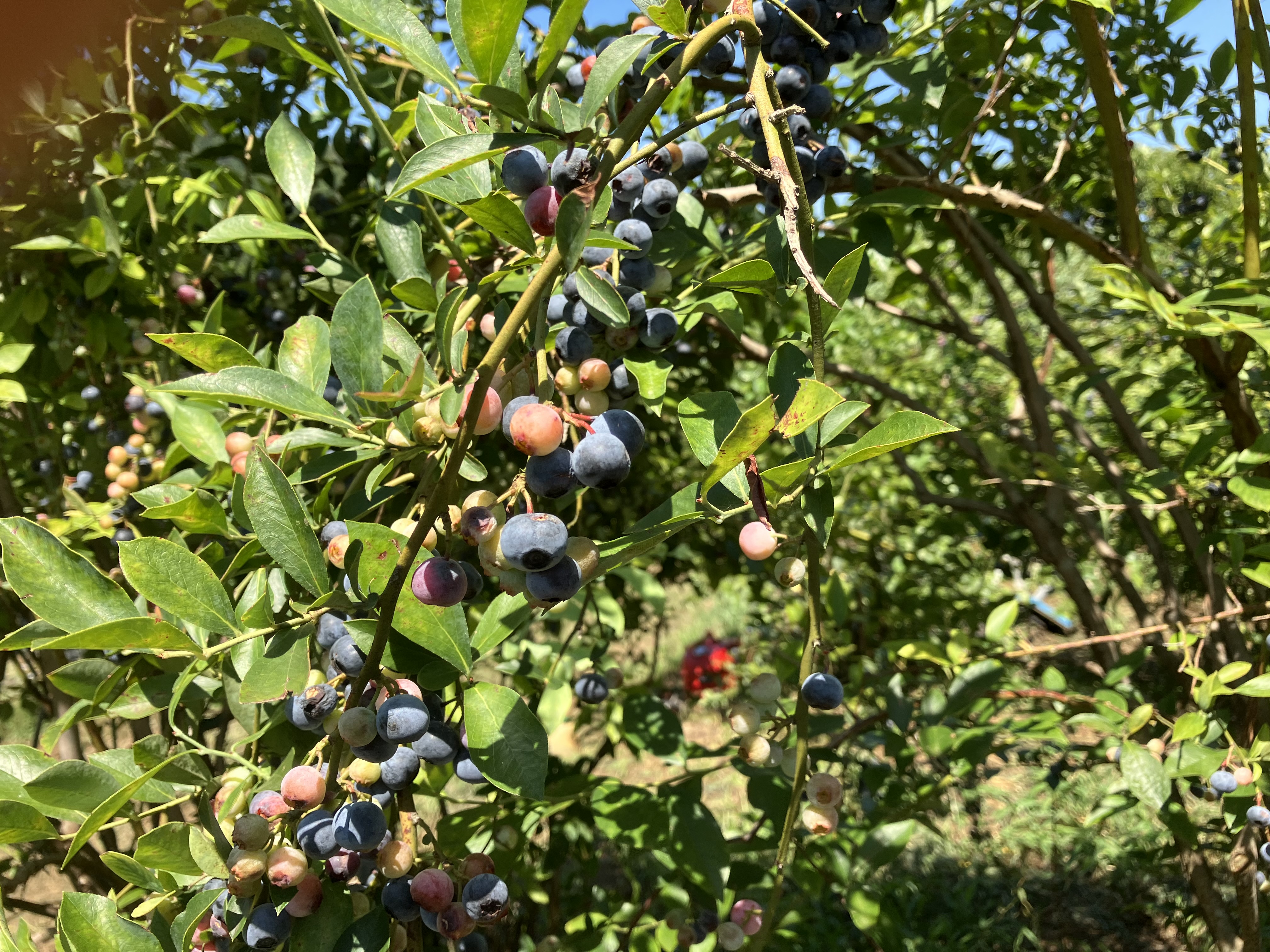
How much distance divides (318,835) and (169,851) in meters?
0.13

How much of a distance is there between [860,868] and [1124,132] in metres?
1.28

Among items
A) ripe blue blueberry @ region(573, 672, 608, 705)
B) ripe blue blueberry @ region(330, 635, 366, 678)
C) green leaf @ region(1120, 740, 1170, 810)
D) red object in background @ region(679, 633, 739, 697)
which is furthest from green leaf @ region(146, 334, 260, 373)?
red object in background @ region(679, 633, 739, 697)

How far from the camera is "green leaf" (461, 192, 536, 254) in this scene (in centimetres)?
56

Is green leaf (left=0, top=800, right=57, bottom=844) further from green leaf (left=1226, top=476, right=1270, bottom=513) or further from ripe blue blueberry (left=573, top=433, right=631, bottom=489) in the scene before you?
green leaf (left=1226, top=476, right=1270, bottom=513)

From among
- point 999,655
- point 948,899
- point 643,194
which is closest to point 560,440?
point 643,194

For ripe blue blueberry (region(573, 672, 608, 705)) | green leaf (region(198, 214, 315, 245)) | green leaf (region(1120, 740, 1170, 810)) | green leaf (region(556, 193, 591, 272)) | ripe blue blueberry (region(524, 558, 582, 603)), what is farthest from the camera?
A: ripe blue blueberry (region(573, 672, 608, 705))

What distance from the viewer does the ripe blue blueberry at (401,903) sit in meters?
0.74

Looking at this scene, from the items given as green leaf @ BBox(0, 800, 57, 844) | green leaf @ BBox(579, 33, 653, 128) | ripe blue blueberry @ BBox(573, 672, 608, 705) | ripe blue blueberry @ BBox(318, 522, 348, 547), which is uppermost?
green leaf @ BBox(579, 33, 653, 128)

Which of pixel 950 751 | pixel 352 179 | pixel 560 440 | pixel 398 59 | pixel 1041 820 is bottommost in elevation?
pixel 1041 820

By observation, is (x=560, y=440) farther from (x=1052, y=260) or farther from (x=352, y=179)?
(x=1052, y=260)

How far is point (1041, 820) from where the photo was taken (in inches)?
131

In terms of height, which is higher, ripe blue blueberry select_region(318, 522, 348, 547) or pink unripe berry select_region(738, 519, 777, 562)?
ripe blue blueberry select_region(318, 522, 348, 547)

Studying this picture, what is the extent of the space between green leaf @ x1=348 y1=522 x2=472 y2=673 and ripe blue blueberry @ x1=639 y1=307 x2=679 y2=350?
28 centimetres

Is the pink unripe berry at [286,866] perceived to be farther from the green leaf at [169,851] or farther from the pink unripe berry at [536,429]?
the pink unripe berry at [536,429]
